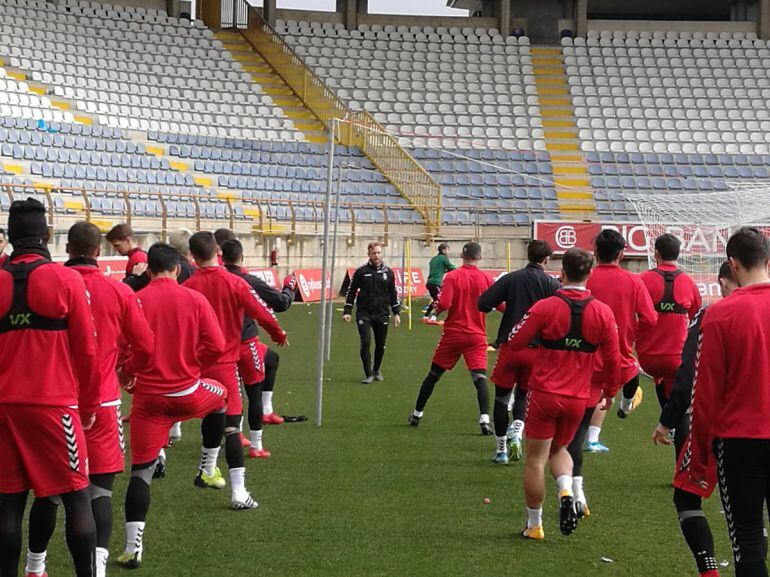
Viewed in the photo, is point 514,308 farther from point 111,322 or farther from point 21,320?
point 21,320

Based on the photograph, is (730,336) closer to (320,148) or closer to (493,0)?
(320,148)

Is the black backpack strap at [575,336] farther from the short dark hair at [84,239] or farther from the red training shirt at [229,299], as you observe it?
the short dark hair at [84,239]

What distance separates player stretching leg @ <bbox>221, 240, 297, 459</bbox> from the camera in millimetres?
8016

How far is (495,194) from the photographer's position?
102 ft

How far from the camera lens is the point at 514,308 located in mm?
8750

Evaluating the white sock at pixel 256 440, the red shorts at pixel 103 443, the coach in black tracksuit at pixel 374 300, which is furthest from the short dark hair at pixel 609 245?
the coach in black tracksuit at pixel 374 300

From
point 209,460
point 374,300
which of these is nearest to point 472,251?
point 209,460

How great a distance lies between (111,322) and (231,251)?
111 inches

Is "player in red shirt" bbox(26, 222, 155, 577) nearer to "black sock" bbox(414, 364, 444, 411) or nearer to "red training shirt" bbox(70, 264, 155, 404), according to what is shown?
"red training shirt" bbox(70, 264, 155, 404)

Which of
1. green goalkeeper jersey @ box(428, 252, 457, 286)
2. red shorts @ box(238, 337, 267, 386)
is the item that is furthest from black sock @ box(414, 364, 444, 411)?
green goalkeeper jersey @ box(428, 252, 457, 286)

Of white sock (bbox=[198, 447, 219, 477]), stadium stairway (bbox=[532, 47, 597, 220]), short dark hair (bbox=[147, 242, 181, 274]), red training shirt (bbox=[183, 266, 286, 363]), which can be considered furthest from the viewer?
stadium stairway (bbox=[532, 47, 597, 220])

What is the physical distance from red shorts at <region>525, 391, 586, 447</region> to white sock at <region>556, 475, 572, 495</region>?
259 millimetres

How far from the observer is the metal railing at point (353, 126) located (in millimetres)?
30234

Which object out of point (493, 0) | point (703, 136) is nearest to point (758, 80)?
point (703, 136)
